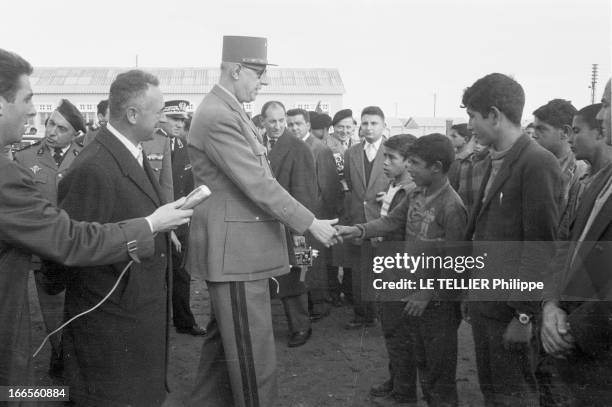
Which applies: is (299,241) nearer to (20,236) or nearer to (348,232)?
(348,232)

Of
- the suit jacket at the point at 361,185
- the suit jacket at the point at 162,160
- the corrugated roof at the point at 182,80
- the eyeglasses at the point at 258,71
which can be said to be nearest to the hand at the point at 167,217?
the eyeglasses at the point at 258,71

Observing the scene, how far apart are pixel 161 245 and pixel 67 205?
454 mm

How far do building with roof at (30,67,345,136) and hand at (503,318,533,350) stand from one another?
182cm

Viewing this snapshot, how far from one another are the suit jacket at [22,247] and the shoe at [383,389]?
7.42 ft

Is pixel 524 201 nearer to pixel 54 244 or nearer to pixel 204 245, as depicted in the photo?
pixel 204 245

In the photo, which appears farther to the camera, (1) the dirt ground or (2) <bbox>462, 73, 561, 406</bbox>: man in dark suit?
(1) the dirt ground

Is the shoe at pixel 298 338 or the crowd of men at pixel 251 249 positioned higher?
the crowd of men at pixel 251 249

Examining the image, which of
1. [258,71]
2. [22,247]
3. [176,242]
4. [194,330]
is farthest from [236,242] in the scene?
[194,330]

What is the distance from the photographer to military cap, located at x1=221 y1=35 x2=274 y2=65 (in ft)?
10.2

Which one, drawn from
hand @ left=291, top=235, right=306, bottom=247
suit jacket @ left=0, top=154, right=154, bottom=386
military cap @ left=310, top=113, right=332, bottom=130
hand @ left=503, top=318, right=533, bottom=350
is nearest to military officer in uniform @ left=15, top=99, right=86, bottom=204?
hand @ left=291, top=235, right=306, bottom=247

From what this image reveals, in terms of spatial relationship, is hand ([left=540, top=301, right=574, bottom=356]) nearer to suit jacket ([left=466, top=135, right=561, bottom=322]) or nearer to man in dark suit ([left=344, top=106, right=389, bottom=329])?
suit jacket ([left=466, top=135, right=561, bottom=322])

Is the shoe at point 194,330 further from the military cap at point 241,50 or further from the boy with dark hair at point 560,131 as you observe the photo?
the boy with dark hair at point 560,131

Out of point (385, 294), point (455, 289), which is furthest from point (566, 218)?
point (385, 294)

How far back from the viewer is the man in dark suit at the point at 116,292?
2447 mm
